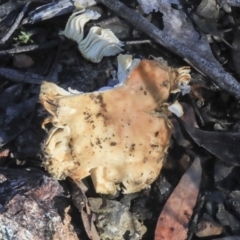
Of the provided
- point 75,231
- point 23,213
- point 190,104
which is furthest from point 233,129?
point 23,213

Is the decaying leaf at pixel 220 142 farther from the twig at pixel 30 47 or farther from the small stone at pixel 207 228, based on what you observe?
the twig at pixel 30 47

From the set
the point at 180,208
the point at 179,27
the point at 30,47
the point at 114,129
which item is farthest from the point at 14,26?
the point at 180,208

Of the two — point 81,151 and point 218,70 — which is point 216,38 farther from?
point 81,151

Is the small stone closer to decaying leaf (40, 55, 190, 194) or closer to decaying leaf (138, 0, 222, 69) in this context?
decaying leaf (40, 55, 190, 194)

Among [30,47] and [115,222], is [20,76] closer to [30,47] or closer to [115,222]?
[30,47]

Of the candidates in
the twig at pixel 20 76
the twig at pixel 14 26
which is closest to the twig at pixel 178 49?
the twig at pixel 14 26

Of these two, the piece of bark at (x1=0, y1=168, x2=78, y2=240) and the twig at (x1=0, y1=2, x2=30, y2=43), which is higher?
the twig at (x1=0, y1=2, x2=30, y2=43)

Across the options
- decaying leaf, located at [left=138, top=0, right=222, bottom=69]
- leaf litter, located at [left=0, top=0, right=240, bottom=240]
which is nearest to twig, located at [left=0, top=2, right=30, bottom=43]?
leaf litter, located at [left=0, top=0, right=240, bottom=240]
